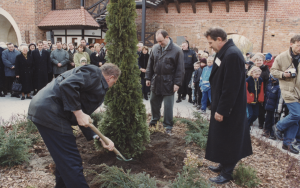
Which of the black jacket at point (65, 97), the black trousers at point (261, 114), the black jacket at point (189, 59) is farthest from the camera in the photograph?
the black jacket at point (189, 59)

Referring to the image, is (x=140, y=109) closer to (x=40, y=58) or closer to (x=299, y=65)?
(x=299, y=65)

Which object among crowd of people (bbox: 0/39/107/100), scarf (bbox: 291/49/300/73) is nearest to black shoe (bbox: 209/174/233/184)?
scarf (bbox: 291/49/300/73)

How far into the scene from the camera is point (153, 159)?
3988 millimetres

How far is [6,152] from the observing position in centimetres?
372

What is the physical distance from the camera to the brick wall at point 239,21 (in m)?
16.0

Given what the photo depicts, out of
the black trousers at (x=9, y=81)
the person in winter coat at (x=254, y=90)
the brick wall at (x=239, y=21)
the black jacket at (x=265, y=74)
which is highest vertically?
the brick wall at (x=239, y=21)

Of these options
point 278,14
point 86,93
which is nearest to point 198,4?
point 278,14

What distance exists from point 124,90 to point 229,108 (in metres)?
1.54

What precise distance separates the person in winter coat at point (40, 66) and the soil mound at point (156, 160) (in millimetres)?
6460

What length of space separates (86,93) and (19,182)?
1736 millimetres

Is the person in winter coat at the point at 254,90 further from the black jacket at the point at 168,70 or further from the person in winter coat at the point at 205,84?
the black jacket at the point at 168,70

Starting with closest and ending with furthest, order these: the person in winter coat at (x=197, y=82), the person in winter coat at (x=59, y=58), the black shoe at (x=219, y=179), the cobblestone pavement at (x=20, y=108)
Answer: the black shoe at (x=219, y=179) < the cobblestone pavement at (x=20, y=108) < the person in winter coat at (x=197, y=82) < the person in winter coat at (x=59, y=58)

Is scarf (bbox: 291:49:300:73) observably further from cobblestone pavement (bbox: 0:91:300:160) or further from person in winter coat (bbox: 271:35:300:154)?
cobblestone pavement (bbox: 0:91:300:160)

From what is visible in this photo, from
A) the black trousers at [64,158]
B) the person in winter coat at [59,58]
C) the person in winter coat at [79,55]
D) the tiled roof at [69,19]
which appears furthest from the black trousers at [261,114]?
the tiled roof at [69,19]
